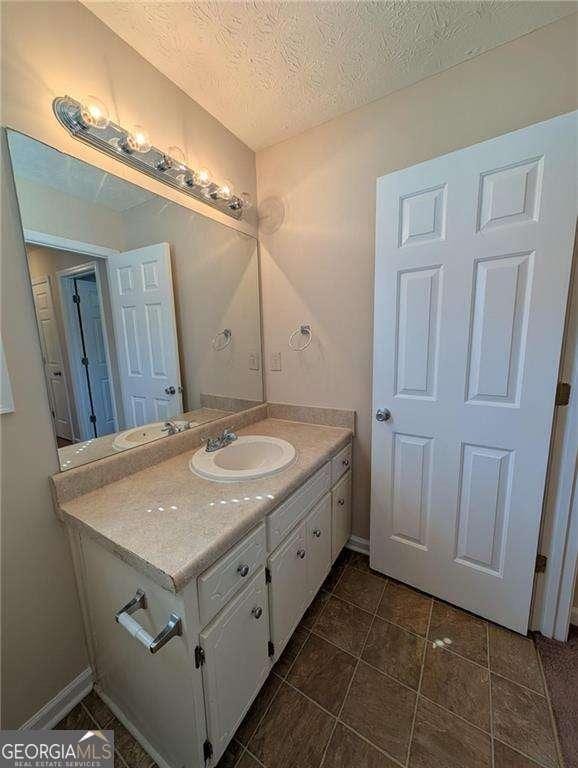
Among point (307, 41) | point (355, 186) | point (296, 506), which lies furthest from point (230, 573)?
point (307, 41)

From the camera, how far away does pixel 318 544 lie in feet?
4.62

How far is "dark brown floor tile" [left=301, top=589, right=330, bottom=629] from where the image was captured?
4.57ft

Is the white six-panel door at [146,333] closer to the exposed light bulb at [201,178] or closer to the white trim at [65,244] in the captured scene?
the white trim at [65,244]

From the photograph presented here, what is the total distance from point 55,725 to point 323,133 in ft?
9.06

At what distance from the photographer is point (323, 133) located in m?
1.58

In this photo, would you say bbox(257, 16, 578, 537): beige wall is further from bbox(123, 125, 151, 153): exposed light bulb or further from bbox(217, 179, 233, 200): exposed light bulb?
bbox(123, 125, 151, 153): exposed light bulb

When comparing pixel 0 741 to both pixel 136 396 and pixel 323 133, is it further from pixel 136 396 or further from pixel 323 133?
pixel 323 133

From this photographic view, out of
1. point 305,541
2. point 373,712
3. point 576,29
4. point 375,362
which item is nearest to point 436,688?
point 373,712

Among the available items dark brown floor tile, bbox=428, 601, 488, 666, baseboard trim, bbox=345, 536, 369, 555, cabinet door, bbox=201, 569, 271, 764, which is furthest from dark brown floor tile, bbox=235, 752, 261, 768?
baseboard trim, bbox=345, 536, 369, 555

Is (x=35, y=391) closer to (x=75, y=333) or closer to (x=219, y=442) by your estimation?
(x=75, y=333)

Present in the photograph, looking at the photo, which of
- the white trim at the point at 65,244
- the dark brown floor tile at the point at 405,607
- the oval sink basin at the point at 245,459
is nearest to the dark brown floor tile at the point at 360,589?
the dark brown floor tile at the point at 405,607

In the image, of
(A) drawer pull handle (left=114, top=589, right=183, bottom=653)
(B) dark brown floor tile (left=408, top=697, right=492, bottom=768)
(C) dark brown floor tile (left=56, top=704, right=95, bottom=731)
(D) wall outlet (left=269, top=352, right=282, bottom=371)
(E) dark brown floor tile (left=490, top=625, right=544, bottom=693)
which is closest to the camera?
(A) drawer pull handle (left=114, top=589, right=183, bottom=653)

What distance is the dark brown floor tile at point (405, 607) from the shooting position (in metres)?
1.38

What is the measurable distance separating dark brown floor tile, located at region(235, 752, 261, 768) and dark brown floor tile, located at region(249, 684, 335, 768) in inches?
0.5
